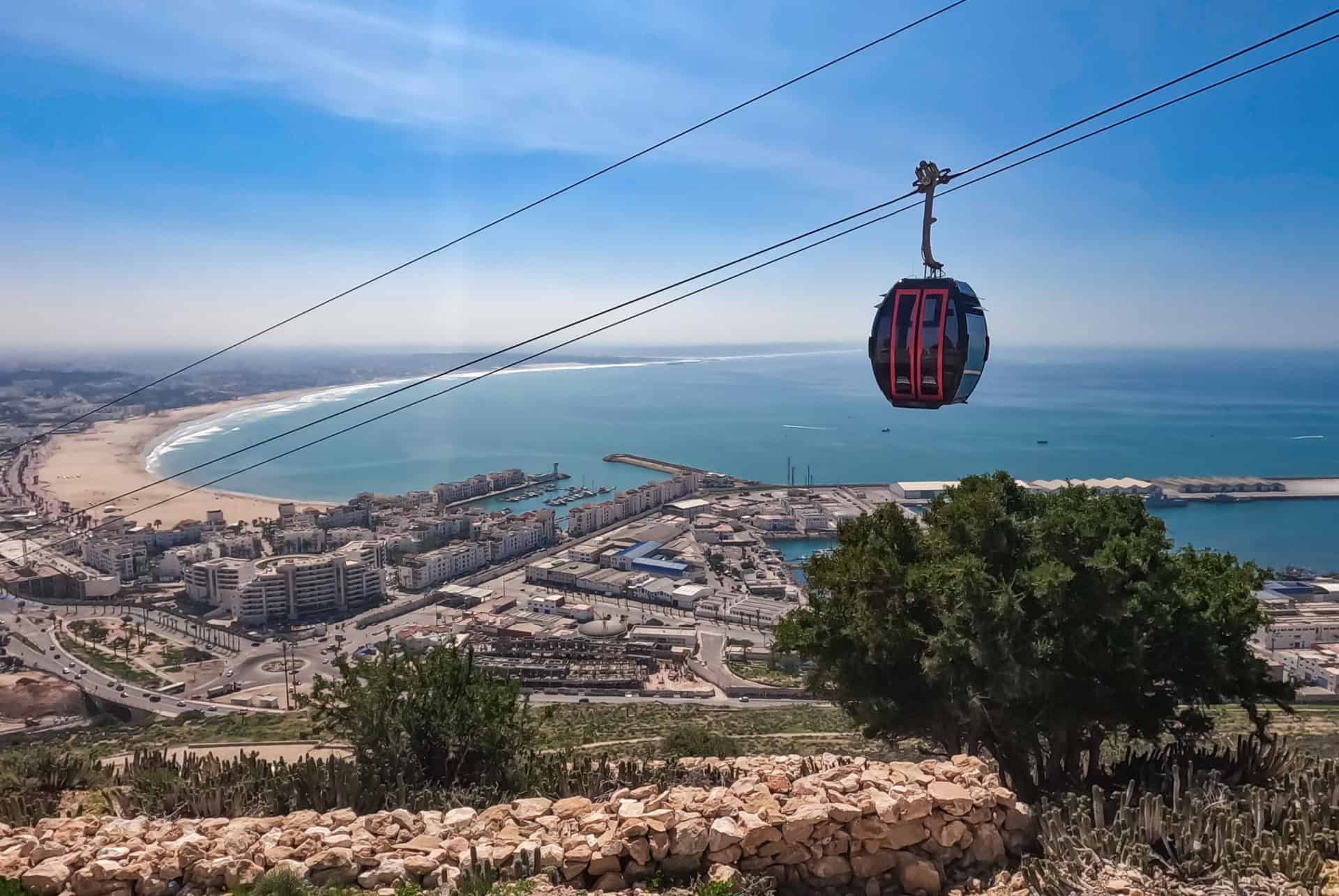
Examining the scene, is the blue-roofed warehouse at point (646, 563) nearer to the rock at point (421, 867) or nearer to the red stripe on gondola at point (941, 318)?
the red stripe on gondola at point (941, 318)

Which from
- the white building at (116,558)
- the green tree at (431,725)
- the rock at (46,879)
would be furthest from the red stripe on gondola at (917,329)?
the white building at (116,558)

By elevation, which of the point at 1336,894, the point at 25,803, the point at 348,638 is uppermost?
the point at 1336,894

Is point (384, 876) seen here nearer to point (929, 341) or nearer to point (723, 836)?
point (723, 836)

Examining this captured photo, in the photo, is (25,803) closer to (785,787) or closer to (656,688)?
(785,787)

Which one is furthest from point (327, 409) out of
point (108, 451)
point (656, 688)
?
point (656, 688)

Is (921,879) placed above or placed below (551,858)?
below

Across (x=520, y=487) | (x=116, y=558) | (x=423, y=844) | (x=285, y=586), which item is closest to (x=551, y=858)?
(x=423, y=844)

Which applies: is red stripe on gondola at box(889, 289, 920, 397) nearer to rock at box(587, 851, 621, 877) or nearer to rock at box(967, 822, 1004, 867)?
rock at box(967, 822, 1004, 867)
